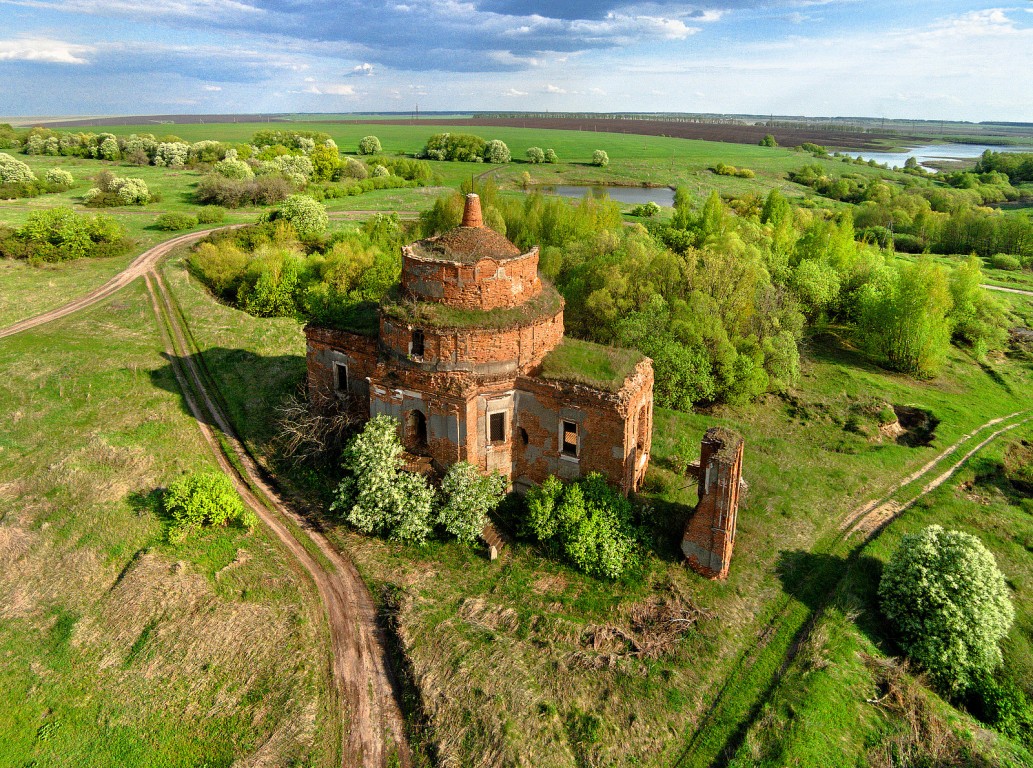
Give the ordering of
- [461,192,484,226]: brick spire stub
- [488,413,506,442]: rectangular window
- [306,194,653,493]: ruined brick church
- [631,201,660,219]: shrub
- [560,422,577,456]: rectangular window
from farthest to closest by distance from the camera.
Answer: [631,201,660,219]: shrub < [461,192,484,226]: brick spire stub < [488,413,506,442]: rectangular window < [560,422,577,456]: rectangular window < [306,194,653,493]: ruined brick church

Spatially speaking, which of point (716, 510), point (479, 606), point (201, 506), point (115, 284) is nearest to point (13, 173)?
point (115, 284)

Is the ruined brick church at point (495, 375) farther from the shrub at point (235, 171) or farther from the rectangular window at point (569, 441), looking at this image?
the shrub at point (235, 171)

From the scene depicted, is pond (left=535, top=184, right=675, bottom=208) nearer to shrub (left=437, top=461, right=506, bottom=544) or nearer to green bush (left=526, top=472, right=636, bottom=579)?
green bush (left=526, top=472, right=636, bottom=579)

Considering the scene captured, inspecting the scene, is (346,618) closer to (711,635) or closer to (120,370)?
(711,635)

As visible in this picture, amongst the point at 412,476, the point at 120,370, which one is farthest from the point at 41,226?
the point at 412,476

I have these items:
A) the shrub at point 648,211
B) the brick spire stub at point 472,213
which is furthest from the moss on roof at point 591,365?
the shrub at point 648,211

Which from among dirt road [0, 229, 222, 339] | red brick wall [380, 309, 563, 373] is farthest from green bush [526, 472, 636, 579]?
dirt road [0, 229, 222, 339]
